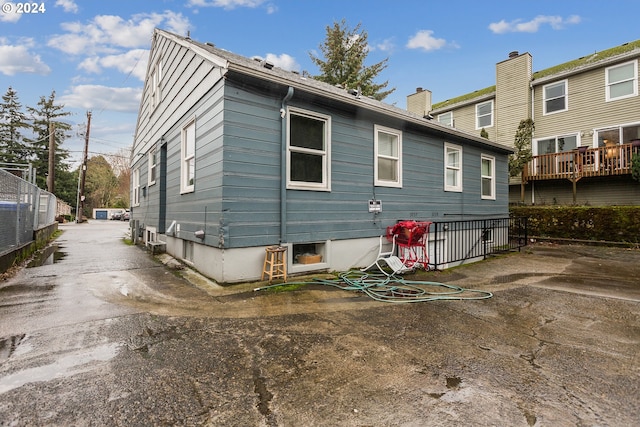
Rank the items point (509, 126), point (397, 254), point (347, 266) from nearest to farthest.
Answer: point (347, 266) → point (397, 254) → point (509, 126)

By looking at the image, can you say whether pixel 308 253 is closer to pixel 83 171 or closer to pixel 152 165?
pixel 152 165

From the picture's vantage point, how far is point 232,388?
2152mm

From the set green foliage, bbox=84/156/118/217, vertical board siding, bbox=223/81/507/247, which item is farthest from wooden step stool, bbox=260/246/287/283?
green foliage, bbox=84/156/118/217

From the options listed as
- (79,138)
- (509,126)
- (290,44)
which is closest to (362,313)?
(290,44)

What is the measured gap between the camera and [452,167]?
894cm

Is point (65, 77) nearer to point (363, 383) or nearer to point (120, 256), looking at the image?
point (120, 256)

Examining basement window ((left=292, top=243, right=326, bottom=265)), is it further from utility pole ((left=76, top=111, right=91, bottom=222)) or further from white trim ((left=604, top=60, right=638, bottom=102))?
utility pole ((left=76, top=111, right=91, bottom=222))

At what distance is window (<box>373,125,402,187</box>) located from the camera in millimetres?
6953

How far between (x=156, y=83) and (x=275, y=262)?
833cm

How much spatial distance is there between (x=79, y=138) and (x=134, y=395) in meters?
36.7

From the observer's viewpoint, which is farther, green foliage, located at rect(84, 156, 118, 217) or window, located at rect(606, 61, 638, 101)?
green foliage, located at rect(84, 156, 118, 217)

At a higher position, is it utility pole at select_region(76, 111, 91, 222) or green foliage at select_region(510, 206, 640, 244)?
utility pole at select_region(76, 111, 91, 222)

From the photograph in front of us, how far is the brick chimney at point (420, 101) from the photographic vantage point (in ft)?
70.5

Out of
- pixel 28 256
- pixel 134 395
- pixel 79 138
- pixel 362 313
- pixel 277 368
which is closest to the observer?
pixel 134 395
